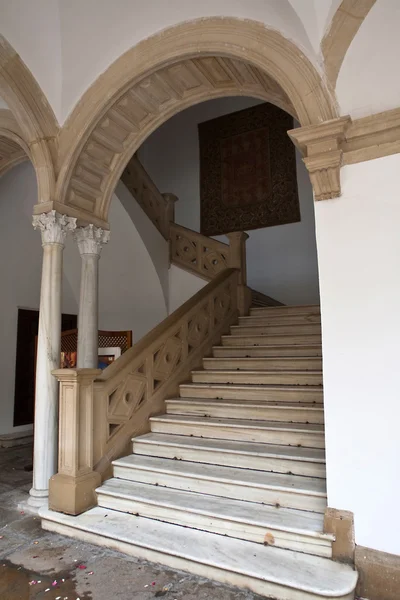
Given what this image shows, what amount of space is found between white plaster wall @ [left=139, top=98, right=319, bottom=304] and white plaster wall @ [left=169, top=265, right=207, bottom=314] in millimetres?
1910

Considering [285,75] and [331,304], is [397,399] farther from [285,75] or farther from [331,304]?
[285,75]

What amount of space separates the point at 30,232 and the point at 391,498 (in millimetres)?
6494

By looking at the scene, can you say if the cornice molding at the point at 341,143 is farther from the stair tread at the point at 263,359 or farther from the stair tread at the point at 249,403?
the stair tread at the point at 263,359

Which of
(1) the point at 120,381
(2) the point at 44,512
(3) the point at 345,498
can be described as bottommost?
(2) the point at 44,512

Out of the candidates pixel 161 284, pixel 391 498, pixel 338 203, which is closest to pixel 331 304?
pixel 338 203

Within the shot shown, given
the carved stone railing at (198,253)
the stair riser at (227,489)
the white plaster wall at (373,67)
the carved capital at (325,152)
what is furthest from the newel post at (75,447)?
the carved stone railing at (198,253)

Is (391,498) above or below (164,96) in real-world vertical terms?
below

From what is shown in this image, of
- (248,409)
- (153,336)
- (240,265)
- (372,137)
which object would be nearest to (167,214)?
(240,265)

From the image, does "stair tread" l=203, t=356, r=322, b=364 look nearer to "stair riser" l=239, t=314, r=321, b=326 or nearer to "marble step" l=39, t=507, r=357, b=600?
"stair riser" l=239, t=314, r=321, b=326

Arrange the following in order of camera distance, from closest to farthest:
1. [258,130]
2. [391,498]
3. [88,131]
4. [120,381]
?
[391,498], [120,381], [88,131], [258,130]

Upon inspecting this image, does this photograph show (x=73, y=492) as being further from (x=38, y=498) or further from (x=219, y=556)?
(x=219, y=556)

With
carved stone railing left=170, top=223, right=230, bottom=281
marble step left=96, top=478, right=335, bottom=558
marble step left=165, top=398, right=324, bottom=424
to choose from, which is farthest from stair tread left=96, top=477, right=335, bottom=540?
carved stone railing left=170, top=223, right=230, bottom=281

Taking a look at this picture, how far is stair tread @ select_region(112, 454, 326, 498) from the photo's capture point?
9.60ft

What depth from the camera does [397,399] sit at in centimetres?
240
